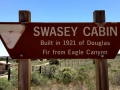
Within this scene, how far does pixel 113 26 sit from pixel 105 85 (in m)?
0.94

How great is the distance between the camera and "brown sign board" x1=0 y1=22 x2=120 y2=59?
8.59ft

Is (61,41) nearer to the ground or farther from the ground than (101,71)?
farther from the ground

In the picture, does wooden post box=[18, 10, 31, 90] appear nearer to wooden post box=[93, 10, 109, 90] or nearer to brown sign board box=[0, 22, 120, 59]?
brown sign board box=[0, 22, 120, 59]

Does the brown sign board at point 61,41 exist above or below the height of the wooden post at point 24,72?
above

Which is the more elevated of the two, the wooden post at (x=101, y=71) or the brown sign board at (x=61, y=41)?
the brown sign board at (x=61, y=41)

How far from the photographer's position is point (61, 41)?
2.63 metres

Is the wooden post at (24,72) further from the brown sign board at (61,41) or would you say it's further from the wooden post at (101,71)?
the wooden post at (101,71)

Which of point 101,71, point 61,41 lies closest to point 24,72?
point 61,41

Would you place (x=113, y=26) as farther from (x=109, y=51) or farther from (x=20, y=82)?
(x=20, y=82)

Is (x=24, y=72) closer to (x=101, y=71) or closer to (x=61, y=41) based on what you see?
(x=61, y=41)

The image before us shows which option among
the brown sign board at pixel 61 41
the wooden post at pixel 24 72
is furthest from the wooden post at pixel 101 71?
the wooden post at pixel 24 72

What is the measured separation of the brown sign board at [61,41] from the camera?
262 centimetres

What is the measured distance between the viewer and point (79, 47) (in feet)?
8.61

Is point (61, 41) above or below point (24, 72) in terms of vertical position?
above
